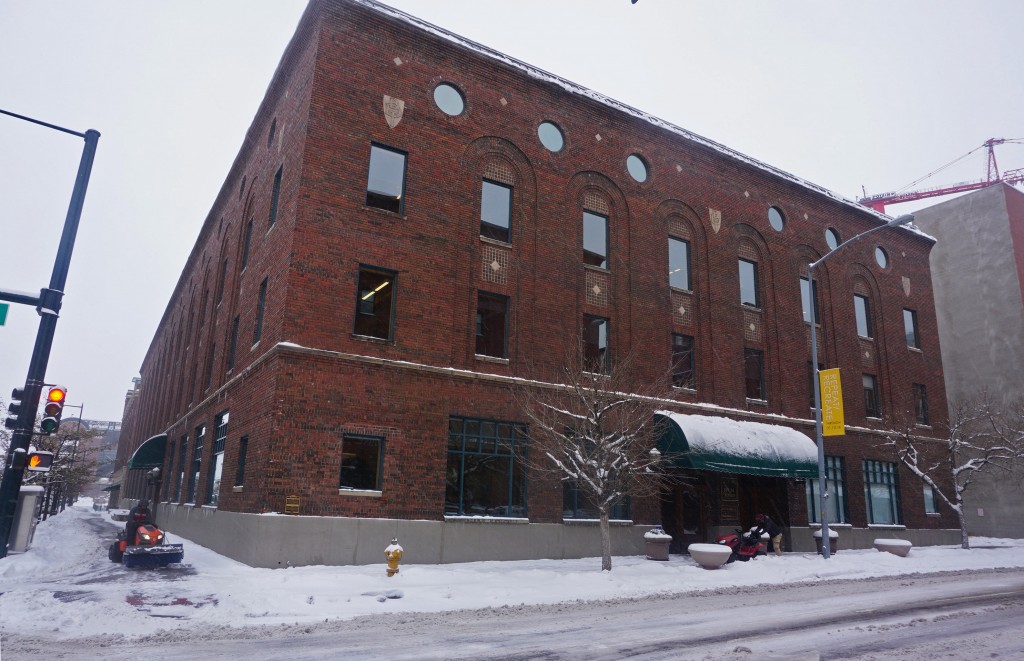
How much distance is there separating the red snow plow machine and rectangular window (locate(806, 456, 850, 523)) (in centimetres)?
2269

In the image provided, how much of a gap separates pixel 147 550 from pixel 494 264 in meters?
11.9

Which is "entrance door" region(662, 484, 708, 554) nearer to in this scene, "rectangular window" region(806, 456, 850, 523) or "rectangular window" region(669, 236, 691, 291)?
"rectangular window" region(806, 456, 850, 523)

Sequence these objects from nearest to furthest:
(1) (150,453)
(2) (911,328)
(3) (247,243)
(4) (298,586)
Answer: (4) (298,586) → (3) (247,243) → (2) (911,328) → (1) (150,453)

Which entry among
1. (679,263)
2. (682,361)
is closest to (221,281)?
(679,263)

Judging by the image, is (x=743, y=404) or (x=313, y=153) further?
(x=743, y=404)

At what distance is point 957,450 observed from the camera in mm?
31047

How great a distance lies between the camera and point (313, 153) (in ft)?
61.2

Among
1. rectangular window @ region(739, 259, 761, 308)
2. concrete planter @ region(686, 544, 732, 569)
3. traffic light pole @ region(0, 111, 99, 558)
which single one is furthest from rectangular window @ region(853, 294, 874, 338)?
traffic light pole @ region(0, 111, 99, 558)

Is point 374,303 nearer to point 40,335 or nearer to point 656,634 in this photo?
point 40,335

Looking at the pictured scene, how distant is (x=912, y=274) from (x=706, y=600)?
2773 centimetres

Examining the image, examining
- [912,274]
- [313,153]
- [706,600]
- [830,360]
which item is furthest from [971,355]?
[313,153]

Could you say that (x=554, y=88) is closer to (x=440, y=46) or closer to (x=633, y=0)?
(x=440, y=46)

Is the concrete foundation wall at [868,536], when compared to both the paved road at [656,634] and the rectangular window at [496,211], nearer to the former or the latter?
the paved road at [656,634]

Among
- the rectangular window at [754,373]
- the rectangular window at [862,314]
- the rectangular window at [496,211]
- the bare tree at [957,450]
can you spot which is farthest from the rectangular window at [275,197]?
the bare tree at [957,450]
